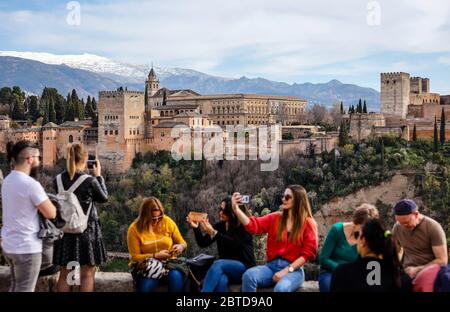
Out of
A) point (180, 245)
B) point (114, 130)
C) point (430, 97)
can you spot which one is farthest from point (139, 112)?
point (180, 245)

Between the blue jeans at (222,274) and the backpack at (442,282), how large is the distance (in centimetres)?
149

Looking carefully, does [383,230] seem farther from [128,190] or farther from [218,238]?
[128,190]

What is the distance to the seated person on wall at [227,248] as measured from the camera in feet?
17.3

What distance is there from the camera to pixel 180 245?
224 inches

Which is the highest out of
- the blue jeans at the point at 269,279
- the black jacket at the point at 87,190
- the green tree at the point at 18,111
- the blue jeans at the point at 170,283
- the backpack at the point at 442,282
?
the green tree at the point at 18,111

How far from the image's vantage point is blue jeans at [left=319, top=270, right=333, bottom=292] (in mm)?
5059

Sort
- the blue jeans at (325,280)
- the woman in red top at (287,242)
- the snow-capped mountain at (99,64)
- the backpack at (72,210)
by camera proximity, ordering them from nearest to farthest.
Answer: the blue jeans at (325,280) → the woman in red top at (287,242) → the backpack at (72,210) → the snow-capped mountain at (99,64)

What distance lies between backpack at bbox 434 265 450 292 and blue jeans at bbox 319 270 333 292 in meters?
0.75

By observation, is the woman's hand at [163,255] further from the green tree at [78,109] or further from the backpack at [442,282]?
the green tree at [78,109]

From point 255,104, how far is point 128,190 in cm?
1725

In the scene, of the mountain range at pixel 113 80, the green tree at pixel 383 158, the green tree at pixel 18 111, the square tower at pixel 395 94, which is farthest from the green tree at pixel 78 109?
the mountain range at pixel 113 80

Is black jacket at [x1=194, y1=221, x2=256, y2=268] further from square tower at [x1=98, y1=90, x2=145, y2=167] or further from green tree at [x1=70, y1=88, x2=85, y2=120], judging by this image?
green tree at [x1=70, y1=88, x2=85, y2=120]

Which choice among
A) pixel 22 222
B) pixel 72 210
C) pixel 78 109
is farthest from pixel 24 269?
pixel 78 109

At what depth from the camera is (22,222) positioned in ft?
16.2
